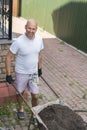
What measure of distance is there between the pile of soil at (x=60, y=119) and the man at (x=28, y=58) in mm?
932

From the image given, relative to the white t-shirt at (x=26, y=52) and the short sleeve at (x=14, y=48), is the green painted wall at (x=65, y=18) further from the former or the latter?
the short sleeve at (x=14, y=48)

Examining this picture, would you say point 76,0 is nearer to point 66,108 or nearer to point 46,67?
point 46,67

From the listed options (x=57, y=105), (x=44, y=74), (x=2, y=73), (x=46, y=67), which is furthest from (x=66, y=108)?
(x=46, y=67)

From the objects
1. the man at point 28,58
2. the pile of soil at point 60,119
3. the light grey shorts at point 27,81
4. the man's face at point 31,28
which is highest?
the man's face at point 31,28

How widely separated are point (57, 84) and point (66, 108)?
136 inches

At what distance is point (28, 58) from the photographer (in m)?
5.36

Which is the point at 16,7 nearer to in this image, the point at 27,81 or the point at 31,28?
the point at 27,81

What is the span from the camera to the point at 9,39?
658 centimetres

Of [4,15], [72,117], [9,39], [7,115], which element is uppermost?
[4,15]

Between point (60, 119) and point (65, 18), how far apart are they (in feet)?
29.5

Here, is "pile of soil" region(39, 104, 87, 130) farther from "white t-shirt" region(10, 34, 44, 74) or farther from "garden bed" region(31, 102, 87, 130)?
"white t-shirt" region(10, 34, 44, 74)

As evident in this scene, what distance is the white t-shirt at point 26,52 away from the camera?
17.1 ft

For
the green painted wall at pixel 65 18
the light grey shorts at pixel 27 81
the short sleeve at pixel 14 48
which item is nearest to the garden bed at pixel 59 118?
the light grey shorts at pixel 27 81

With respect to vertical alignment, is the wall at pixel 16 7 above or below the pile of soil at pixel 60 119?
above
